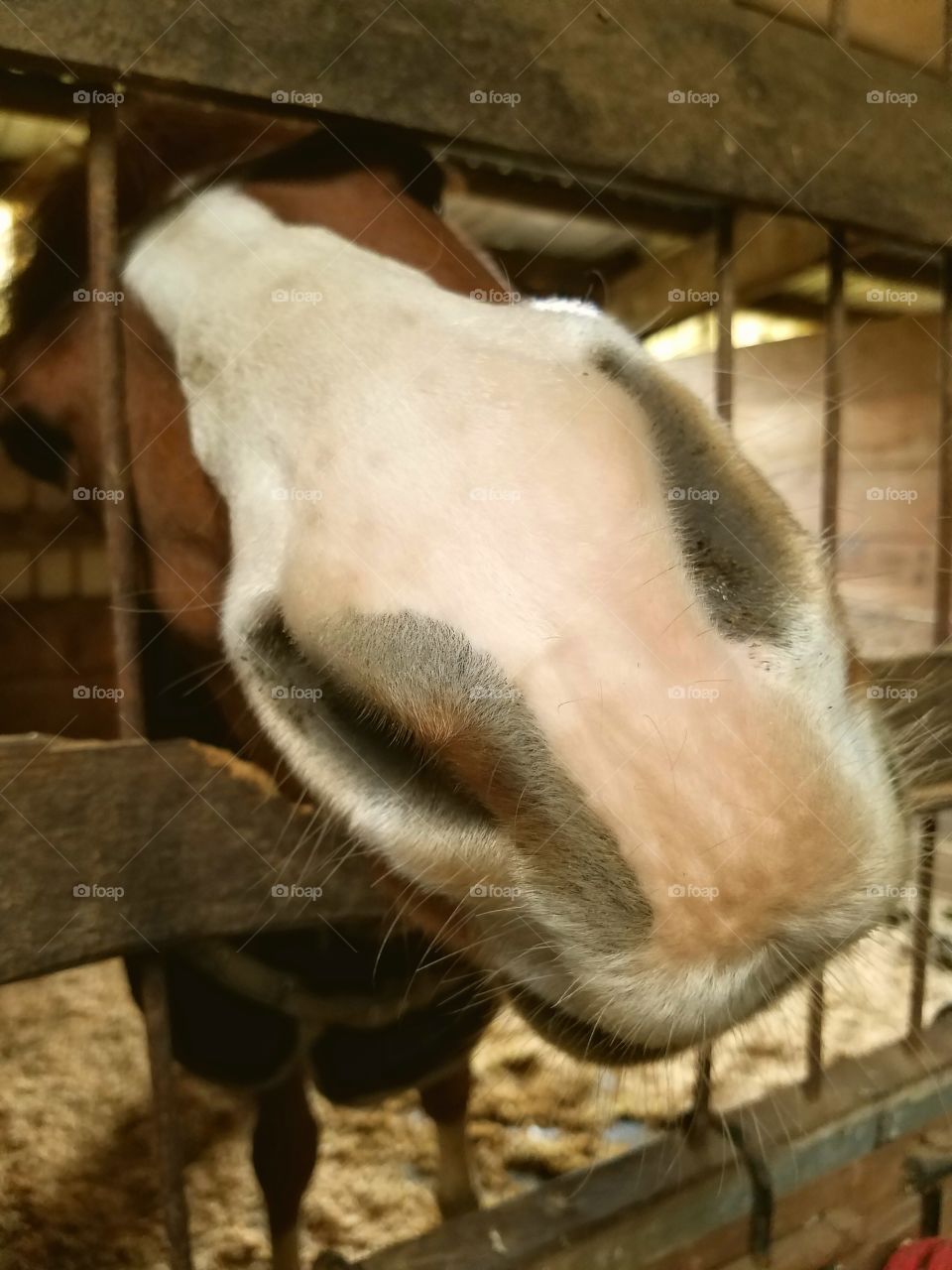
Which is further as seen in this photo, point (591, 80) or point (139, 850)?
point (591, 80)

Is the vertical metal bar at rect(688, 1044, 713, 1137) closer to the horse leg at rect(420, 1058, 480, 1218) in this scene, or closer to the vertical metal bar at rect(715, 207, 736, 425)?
the horse leg at rect(420, 1058, 480, 1218)

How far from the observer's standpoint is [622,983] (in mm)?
491

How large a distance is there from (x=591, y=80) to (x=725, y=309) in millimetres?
272

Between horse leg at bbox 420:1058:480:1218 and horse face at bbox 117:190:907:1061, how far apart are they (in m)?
1.00

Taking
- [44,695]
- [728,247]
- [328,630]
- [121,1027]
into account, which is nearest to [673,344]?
[728,247]

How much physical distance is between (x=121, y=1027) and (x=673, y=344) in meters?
2.36

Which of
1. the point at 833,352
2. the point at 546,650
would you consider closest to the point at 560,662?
the point at 546,650

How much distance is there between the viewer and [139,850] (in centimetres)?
59

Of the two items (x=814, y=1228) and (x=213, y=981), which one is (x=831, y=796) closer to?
(x=814, y=1228)

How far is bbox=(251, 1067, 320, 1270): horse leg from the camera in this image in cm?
120
